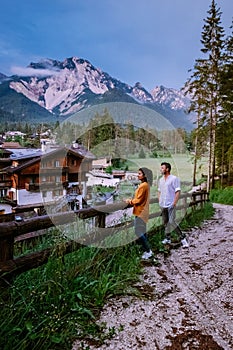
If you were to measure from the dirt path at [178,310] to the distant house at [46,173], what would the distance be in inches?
98.0

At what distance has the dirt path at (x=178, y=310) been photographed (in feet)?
6.64

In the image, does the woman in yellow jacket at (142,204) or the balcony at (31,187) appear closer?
the woman in yellow jacket at (142,204)

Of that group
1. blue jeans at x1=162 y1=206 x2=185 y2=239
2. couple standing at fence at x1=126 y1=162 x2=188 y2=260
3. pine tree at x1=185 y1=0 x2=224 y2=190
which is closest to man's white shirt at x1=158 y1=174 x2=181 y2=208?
couple standing at fence at x1=126 y1=162 x2=188 y2=260

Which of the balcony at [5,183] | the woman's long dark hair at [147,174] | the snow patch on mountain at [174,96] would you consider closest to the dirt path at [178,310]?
the woman's long dark hair at [147,174]

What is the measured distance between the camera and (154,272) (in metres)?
3.37

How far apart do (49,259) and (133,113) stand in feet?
14.7

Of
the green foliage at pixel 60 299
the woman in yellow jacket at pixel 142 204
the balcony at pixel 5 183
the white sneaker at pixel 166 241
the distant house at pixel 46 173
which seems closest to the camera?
the green foliage at pixel 60 299

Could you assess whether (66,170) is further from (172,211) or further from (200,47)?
(200,47)

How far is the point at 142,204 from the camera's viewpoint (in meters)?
3.77

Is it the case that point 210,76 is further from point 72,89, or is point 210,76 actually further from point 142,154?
point 142,154

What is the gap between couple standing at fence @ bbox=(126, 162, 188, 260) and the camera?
3711 mm

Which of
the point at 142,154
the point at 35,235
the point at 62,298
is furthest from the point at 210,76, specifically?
the point at 62,298

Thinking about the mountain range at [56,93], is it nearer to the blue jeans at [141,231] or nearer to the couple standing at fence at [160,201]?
the couple standing at fence at [160,201]

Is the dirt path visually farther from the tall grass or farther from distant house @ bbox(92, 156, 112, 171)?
distant house @ bbox(92, 156, 112, 171)
